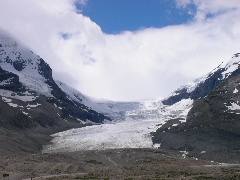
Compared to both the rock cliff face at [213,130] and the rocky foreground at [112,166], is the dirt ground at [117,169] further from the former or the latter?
the rock cliff face at [213,130]

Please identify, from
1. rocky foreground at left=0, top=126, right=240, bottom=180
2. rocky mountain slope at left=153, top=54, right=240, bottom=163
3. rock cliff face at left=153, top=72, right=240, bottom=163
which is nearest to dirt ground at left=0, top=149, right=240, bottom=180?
rocky foreground at left=0, top=126, right=240, bottom=180

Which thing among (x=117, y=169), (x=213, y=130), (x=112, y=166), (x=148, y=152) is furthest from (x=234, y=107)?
(x=117, y=169)

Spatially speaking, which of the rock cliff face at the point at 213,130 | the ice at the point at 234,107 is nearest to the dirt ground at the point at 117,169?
the rock cliff face at the point at 213,130

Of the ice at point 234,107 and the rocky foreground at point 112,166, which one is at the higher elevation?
the ice at point 234,107

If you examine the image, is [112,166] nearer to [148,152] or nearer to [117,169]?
[117,169]

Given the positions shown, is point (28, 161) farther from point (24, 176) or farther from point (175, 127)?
point (175, 127)

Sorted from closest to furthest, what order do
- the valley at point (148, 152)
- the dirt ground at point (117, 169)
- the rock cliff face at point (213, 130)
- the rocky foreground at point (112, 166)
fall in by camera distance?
the dirt ground at point (117, 169), the rocky foreground at point (112, 166), the valley at point (148, 152), the rock cliff face at point (213, 130)

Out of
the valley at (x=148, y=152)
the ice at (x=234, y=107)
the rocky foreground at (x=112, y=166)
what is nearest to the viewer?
the rocky foreground at (x=112, y=166)

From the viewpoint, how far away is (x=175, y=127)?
124312mm

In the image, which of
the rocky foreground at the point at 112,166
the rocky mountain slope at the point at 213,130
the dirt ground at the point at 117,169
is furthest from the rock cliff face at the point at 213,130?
the dirt ground at the point at 117,169

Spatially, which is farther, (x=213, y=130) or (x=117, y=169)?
(x=213, y=130)

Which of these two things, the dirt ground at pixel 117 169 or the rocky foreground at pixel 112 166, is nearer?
the dirt ground at pixel 117 169

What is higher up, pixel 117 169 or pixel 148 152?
pixel 148 152

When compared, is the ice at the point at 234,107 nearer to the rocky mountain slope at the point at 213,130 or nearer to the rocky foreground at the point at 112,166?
the rocky mountain slope at the point at 213,130
